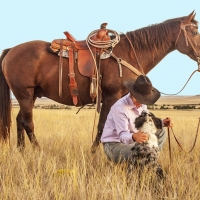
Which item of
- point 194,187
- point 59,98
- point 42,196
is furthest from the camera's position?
point 59,98

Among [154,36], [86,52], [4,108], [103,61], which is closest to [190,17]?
[154,36]

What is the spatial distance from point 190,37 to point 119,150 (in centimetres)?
283

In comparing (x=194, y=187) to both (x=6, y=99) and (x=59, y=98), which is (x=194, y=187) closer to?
(x=59, y=98)

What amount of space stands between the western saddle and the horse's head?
3.82 ft

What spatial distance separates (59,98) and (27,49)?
1053mm

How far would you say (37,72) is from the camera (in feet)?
20.5

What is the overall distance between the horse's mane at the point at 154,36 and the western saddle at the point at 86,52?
1.24 feet

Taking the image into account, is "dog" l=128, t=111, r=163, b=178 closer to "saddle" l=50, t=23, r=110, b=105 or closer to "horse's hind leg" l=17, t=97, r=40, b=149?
"saddle" l=50, t=23, r=110, b=105

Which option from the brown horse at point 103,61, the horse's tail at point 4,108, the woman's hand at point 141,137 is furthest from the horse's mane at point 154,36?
the woman's hand at point 141,137

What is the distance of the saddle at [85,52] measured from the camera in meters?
5.91

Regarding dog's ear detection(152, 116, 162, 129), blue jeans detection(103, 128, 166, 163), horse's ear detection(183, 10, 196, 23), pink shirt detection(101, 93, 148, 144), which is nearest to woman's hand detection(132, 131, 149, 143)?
dog's ear detection(152, 116, 162, 129)

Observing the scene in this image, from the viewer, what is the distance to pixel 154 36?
618cm

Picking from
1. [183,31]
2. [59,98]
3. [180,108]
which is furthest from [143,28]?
[180,108]

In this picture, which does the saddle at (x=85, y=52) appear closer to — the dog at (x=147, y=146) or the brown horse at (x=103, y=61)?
the brown horse at (x=103, y=61)
